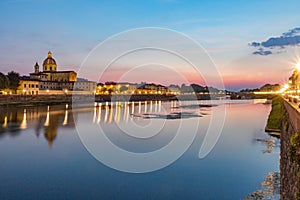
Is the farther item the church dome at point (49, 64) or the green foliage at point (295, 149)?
the church dome at point (49, 64)

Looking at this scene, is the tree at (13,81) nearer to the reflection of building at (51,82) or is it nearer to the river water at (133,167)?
the reflection of building at (51,82)

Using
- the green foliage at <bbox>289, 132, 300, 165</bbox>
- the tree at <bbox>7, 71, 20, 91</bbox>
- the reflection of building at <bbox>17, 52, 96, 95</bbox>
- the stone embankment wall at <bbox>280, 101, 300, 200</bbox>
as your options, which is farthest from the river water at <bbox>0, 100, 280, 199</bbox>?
the reflection of building at <bbox>17, 52, 96, 95</bbox>

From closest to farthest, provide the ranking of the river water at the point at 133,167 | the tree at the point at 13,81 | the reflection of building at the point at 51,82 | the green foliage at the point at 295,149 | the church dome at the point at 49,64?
the green foliage at the point at 295,149 → the river water at the point at 133,167 → the tree at the point at 13,81 → the reflection of building at the point at 51,82 → the church dome at the point at 49,64

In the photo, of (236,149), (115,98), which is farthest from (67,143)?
(115,98)

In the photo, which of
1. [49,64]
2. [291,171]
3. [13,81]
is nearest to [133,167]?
[291,171]

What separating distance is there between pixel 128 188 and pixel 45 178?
4.10 m

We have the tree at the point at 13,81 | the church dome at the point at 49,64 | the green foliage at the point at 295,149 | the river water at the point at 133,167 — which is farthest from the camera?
the church dome at the point at 49,64

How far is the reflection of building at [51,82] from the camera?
84.0m

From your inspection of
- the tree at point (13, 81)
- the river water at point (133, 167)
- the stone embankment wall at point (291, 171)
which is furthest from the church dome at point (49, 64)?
the stone embankment wall at point (291, 171)

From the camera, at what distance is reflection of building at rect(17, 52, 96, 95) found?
84.0 meters

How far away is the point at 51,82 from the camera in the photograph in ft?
320

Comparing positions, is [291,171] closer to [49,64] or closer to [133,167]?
[133,167]

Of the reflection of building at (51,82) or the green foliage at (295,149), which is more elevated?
the reflection of building at (51,82)

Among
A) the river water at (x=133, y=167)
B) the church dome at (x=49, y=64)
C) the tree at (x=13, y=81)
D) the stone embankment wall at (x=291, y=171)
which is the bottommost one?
the river water at (x=133, y=167)
